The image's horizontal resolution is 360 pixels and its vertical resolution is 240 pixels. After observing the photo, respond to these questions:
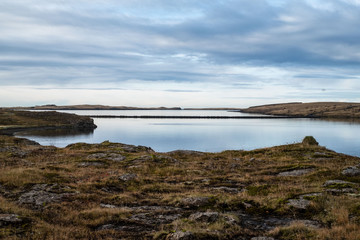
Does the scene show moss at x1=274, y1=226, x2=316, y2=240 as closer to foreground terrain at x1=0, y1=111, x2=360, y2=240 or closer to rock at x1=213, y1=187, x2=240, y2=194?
foreground terrain at x1=0, y1=111, x2=360, y2=240

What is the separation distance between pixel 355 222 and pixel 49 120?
178 metres

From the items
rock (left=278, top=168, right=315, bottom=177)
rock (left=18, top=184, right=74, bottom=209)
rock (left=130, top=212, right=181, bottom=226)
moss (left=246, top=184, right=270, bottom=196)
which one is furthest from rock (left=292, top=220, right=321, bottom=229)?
rock (left=278, top=168, right=315, bottom=177)

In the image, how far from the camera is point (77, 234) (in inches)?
410

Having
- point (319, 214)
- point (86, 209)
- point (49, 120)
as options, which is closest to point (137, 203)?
point (86, 209)

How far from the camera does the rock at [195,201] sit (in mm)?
14906

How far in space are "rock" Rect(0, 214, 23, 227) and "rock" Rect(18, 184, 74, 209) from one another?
264cm

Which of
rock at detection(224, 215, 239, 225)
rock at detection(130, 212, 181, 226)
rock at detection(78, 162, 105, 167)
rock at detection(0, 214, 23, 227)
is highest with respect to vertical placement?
rock at detection(0, 214, 23, 227)

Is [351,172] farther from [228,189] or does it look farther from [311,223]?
[311,223]

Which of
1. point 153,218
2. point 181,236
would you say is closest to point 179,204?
point 153,218

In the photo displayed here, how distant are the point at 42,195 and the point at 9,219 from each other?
4.69 metres

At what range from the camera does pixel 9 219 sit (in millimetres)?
10898

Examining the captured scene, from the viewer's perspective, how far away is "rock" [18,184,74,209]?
14391 mm

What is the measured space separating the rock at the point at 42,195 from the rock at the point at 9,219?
2.64 meters

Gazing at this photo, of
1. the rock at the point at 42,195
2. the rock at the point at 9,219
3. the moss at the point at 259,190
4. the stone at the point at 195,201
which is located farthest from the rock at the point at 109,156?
the rock at the point at 9,219
